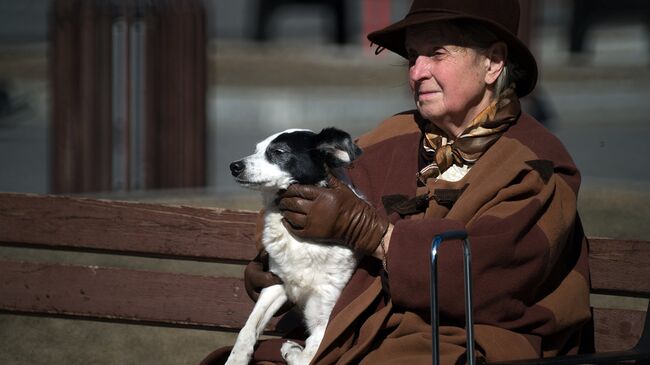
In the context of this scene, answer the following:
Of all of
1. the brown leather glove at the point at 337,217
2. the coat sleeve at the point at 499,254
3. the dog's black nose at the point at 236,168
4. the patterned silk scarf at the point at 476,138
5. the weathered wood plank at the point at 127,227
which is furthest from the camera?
the weathered wood plank at the point at 127,227

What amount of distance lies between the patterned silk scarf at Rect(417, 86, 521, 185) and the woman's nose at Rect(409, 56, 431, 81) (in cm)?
20

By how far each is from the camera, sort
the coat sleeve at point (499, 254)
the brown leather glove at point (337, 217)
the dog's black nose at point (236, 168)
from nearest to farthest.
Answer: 1. the coat sleeve at point (499, 254)
2. the brown leather glove at point (337, 217)
3. the dog's black nose at point (236, 168)

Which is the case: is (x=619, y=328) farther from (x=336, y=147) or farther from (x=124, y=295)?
(x=124, y=295)

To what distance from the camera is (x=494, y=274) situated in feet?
10.9

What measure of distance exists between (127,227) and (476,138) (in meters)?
1.52

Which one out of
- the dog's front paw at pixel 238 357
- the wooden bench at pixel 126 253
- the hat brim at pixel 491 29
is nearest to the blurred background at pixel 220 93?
the hat brim at pixel 491 29

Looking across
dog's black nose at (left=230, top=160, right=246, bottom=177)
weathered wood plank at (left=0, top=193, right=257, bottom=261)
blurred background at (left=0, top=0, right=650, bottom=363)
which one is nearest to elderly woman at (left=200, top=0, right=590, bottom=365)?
dog's black nose at (left=230, top=160, right=246, bottom=177)

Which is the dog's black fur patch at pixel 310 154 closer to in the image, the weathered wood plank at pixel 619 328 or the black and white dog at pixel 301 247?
the black and white dog at pixel 301 247

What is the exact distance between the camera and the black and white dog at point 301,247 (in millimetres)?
3756

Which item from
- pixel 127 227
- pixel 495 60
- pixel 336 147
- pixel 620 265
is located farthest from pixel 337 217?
pixel 127 227

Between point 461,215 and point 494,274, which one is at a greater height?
point 461,215

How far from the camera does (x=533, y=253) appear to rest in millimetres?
3354

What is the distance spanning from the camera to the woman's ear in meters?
3.72

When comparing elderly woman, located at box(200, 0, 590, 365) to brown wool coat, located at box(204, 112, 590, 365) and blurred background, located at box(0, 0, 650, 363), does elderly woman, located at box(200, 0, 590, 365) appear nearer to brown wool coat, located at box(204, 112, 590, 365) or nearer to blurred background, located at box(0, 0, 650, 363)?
brown wool coat, located at box(204, 112, 590, 365)
